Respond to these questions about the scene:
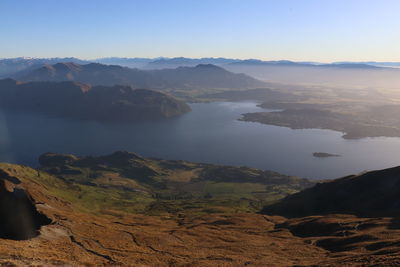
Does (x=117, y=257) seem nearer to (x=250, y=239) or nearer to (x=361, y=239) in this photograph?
(x=250, y=239)

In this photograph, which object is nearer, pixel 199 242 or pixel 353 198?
pixel 199 242

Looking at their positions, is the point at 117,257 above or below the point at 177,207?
above

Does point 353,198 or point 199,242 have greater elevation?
point 199,242

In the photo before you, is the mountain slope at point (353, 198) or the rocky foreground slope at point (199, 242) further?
the mountain slope at point (353, 198)

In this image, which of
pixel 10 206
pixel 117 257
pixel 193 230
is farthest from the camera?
pixel 193 230

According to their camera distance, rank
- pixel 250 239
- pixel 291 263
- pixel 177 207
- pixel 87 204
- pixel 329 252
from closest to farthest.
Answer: pixel 291 263
pixel 329 252
pixel 250 239
pixel 87 204
pixel 177 207

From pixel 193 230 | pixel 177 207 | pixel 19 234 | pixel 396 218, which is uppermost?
pixel 19 234

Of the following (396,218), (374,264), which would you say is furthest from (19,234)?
(396,218)

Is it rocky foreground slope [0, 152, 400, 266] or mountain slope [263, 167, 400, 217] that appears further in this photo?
mountain slope [263, 167, 400, 217]
